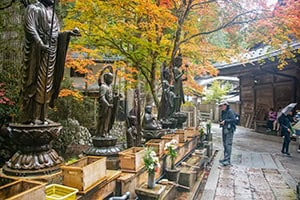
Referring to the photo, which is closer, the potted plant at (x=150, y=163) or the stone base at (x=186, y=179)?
the potted plant at (x=150, y=163)

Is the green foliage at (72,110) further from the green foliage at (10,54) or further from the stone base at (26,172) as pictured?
the stone base at (26,172)

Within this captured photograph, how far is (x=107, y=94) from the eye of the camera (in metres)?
4.91

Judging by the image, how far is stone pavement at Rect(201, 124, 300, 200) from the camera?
6388mm

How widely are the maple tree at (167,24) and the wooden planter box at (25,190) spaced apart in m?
6.21

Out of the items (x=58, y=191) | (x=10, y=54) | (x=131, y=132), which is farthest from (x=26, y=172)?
(x=10, y=54)

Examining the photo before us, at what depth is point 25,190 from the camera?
2.54 meters

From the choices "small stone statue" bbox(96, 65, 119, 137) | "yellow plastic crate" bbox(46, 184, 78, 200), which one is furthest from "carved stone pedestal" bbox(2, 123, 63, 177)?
"small stone statue" bbox(96, 65, 119, 137)

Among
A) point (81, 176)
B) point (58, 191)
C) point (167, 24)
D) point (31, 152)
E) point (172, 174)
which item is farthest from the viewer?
point (167, 24)

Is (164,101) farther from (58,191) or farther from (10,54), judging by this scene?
(10,54)

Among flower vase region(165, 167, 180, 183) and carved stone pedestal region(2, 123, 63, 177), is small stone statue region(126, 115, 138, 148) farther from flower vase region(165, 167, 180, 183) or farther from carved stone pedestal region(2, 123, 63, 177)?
carved stone pedestal region(2, 123, 63, 177)

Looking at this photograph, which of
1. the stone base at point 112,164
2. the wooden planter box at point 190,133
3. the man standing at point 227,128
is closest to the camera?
the stone base at point 112,164

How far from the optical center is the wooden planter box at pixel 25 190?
2199 mm

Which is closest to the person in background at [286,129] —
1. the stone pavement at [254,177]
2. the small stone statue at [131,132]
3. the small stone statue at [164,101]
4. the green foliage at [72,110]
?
the stone pavement at [254,177]

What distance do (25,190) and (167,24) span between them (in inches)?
289
